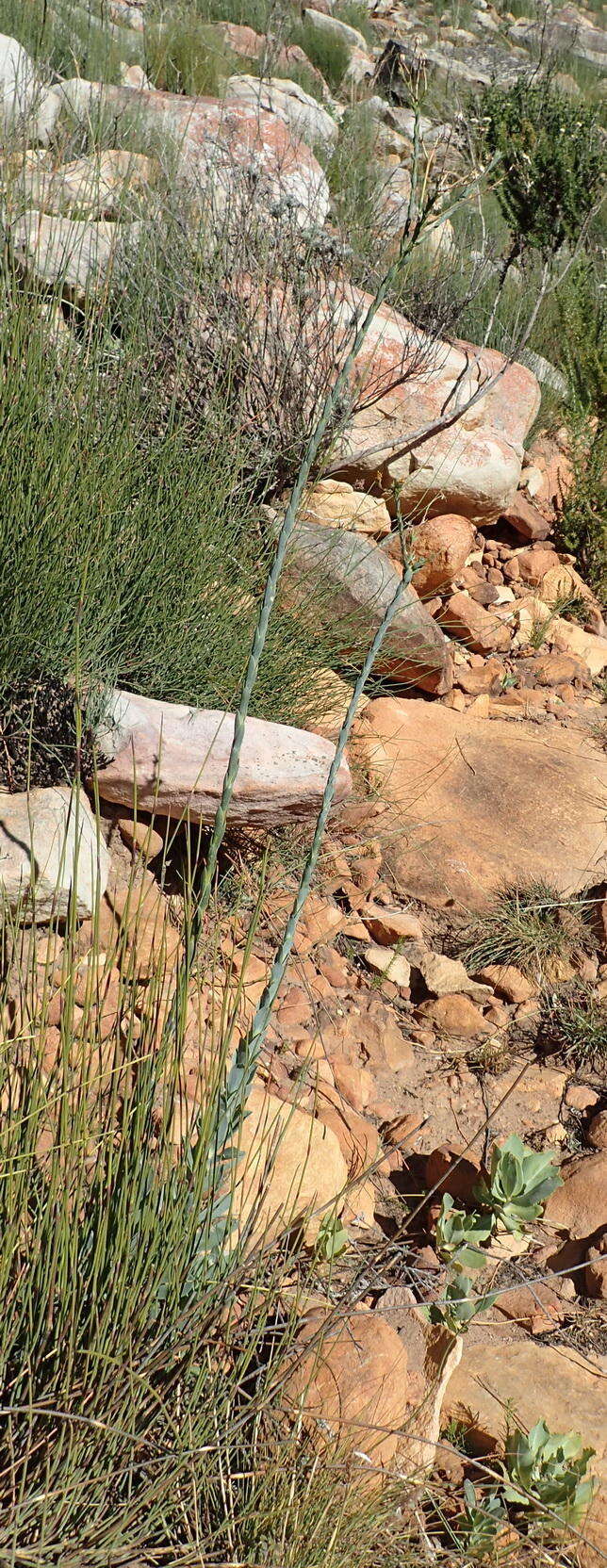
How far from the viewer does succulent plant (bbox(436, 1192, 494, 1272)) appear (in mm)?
1739

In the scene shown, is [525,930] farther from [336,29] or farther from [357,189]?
[336,29]

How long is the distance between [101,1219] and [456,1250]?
0.83 metres

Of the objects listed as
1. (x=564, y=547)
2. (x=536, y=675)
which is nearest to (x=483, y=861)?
(x=536, y=675)

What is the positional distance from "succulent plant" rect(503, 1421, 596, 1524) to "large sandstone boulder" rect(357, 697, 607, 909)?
148 centimetres

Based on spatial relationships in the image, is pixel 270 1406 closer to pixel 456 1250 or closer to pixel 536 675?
pixel 456 1250

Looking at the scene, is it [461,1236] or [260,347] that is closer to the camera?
[461,1236]

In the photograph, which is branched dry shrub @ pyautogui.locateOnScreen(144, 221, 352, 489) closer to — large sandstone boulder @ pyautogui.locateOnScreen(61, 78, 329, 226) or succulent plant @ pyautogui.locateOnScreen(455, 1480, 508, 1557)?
large sandstone boulder @ pyautogui.locateOnScreen(61, 78, 329, 226)

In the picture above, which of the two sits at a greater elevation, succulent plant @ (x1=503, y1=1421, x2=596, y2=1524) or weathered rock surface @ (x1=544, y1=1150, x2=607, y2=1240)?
succulent plant @ (x1=503, y1=1421, x2=596, y2=1524)

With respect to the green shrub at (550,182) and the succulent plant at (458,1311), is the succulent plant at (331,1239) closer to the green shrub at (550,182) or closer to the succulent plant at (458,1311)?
the succulent plant at (458,1311)

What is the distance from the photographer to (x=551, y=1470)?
144 cm

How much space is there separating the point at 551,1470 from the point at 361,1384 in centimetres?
28

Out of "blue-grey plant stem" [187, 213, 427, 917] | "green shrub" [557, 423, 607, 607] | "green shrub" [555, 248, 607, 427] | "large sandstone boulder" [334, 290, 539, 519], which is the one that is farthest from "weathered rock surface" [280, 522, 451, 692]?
"blue-grey plant stem" [187, 213, 427, 917]

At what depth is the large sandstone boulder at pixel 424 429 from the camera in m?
4.03

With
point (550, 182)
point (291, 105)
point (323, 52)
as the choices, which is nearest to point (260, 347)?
point (550, 182)
